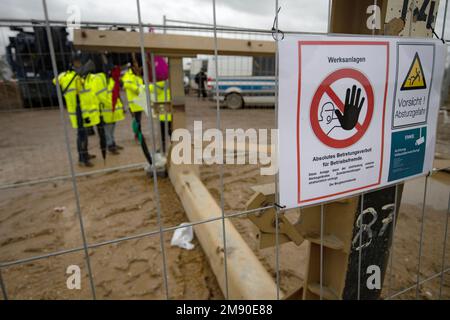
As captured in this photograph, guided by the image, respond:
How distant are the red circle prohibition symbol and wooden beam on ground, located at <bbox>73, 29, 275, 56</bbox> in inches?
52.1

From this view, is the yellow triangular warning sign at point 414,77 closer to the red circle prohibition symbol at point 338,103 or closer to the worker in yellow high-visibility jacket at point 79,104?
the red circle prohibition symbol at point 338,103

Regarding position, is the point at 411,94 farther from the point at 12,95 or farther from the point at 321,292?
the point at 12,95

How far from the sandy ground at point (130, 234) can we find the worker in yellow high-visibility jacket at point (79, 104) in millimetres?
633

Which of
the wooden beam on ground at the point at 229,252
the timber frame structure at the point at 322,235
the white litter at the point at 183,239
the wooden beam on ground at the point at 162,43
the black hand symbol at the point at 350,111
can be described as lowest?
the white litter at the point at 183,239

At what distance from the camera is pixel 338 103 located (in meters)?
1.12

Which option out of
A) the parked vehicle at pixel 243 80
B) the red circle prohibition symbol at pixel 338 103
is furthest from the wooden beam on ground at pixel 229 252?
the parked vehicle at pixel 243 80

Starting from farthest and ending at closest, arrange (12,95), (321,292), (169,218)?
(12,95)
(169,218)
(321,292)

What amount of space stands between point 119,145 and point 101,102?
1.66 metres

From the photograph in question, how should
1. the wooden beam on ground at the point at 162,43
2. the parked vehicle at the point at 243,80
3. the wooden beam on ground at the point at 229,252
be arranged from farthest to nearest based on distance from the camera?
the parked vehicle at the point at 243,80 → the wooden beam on ground at the point at 229,252 → the wooden beam on ground at the point at 162,43

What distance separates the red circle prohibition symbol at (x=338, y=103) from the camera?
108 cm

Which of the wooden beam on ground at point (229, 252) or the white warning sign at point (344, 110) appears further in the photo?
the wooden beam on ground at point (229, 252)

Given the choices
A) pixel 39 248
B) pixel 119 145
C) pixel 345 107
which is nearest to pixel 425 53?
→ pixel 345 107

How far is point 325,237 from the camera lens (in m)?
1.49
